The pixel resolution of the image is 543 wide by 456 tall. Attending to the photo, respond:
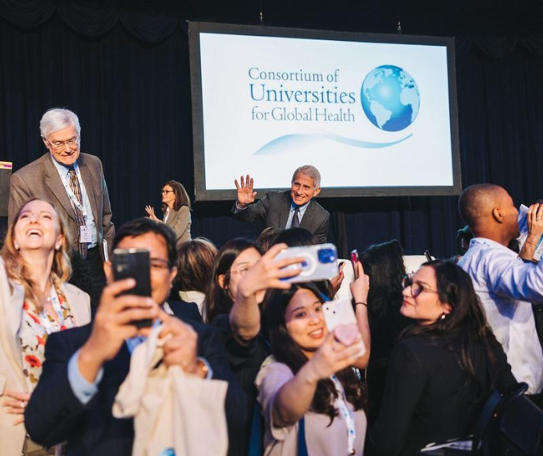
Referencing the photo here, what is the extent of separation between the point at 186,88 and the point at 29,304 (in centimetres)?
555

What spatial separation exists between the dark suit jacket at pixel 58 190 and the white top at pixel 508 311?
1.63 meters

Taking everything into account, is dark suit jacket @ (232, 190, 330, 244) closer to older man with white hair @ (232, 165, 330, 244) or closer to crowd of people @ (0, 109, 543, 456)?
older man with white hair @ (232, 165, 330, 244)

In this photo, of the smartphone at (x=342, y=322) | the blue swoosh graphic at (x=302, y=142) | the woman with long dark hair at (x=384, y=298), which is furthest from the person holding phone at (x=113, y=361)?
the blue swoosh graphic at (x=302, y=142)

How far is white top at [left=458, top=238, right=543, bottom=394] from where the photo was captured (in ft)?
8.59

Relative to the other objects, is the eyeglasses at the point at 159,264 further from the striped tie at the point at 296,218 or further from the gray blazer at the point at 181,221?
the gray blazer at the point at 181,221

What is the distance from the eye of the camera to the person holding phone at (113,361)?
4.07 ft

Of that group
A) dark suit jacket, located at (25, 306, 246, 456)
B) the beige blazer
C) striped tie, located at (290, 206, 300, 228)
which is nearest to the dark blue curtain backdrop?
striped tie, located at (290, 206, 300, 228)

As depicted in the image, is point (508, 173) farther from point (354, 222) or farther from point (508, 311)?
point (508, 311)

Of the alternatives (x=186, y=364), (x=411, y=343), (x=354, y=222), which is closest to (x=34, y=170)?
(x=411, y=343)

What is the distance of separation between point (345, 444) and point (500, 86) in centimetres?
775

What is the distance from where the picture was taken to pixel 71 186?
3.52m

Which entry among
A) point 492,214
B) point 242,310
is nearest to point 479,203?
point 492,214

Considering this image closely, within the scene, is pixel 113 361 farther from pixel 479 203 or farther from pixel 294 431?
pixel 479 203

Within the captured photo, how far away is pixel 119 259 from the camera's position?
1263mm
